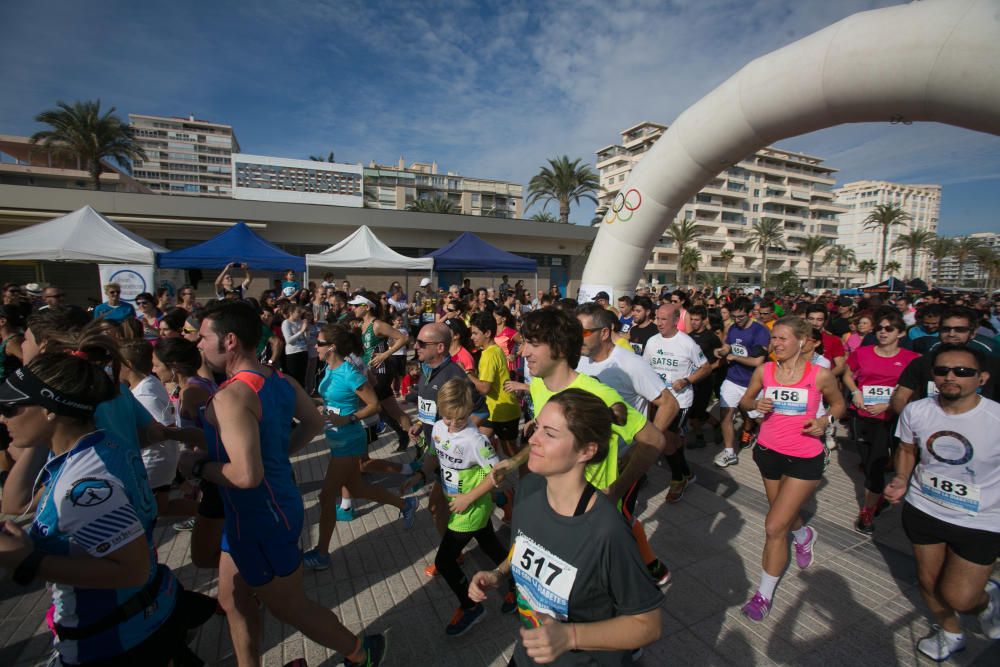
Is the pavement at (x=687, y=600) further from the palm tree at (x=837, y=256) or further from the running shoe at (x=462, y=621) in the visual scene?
the palm tree at (x=837, y=256)

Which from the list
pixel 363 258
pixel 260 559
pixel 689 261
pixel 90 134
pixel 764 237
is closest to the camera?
pixel 260 559

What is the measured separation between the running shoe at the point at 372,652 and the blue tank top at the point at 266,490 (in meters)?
0.79

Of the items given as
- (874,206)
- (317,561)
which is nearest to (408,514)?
(317,561)

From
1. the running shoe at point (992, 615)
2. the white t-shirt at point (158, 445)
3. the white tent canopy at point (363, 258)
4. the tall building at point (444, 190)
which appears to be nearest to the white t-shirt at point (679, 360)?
the running shoe at point (992, 615)

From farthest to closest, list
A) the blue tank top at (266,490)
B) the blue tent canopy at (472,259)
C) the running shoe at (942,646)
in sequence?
1. the blue tent canopy at (472,259)
2. the running shoe at (942,646)
3. the blue tank top at (266,490)

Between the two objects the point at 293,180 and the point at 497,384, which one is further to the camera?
the point at 293,180

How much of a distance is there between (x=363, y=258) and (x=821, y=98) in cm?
1086

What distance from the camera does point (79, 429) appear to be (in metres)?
1.70

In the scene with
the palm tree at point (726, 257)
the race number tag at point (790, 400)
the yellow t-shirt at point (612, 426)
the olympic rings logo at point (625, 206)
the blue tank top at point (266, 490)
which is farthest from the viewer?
the palm tree at point (726, 257)

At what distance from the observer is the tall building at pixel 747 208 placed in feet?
213

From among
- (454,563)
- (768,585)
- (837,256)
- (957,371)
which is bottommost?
(768,585)

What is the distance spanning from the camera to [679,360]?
4.69 m

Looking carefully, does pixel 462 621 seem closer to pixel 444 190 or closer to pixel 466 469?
pixel 466 469

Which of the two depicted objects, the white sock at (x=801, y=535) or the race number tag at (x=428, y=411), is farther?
the race number tag at (x=428, y=411)
